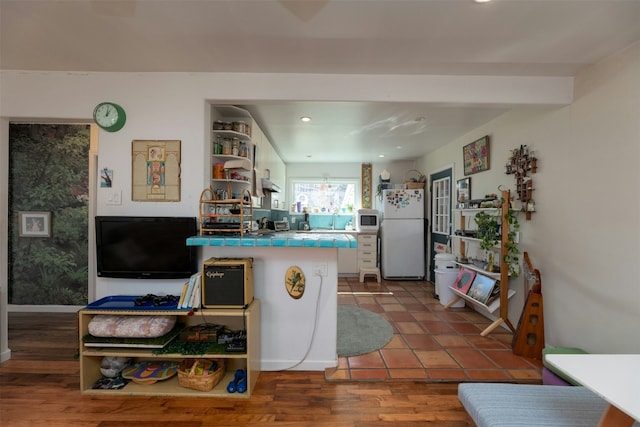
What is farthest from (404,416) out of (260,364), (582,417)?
(260,364)

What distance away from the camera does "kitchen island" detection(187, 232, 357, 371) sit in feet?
7.09

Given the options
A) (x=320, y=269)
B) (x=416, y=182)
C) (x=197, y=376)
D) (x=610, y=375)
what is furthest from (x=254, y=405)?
(x=416, y=182)

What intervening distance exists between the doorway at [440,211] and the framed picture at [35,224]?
506 cm

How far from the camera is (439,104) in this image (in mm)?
2219

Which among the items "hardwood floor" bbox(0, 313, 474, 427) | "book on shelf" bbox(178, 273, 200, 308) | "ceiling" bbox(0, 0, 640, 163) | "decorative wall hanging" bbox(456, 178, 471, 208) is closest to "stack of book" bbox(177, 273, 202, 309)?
"book on shelf" bbox(178, 273, 200, 308)

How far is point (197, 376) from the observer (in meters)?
1.89

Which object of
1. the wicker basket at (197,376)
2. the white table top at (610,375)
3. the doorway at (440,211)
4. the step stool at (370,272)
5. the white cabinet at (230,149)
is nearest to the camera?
the white table top at (610,375)

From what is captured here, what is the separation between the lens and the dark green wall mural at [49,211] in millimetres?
3314

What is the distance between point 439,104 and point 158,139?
2220 millimetres

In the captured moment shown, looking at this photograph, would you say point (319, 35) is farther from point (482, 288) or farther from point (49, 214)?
point (49, 214)

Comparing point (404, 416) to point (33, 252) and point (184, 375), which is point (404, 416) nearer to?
point (184, 375)

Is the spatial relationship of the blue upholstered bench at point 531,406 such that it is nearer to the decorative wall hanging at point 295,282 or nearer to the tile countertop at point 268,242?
the tile countertop at point 268,242

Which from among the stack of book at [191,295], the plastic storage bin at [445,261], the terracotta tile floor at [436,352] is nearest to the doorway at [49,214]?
the stack of book at [191,295]

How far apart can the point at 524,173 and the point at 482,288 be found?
1.26 meters
